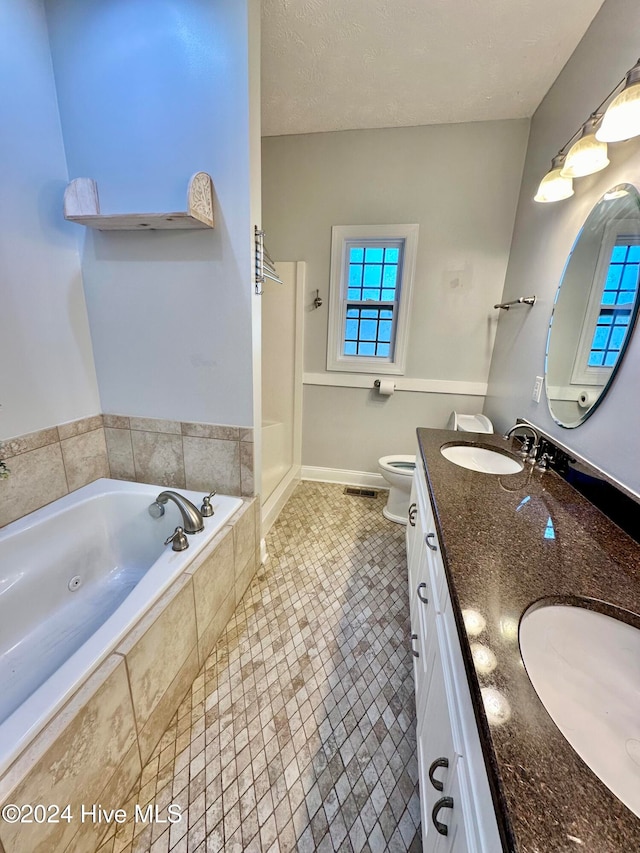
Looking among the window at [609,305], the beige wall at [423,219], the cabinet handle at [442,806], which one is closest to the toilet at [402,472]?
the beige wall at [423,219]

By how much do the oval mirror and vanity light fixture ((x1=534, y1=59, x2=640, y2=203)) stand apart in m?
0.15

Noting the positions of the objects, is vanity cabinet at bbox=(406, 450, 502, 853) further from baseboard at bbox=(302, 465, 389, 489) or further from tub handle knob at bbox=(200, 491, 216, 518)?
baseboard at bbox=(302, 465, 389, 489)

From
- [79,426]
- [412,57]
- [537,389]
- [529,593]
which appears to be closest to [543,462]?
[537,389]

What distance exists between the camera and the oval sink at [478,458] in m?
1.62

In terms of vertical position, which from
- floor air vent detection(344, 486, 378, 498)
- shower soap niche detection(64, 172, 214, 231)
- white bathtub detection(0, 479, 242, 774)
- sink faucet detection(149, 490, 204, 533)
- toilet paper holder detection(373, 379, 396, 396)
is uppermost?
shower soap niche detection(64, 172, 214, 231)

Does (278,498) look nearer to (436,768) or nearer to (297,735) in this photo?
(297,735)

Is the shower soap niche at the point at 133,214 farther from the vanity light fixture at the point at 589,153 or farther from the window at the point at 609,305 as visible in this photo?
the window at the point at 609,305

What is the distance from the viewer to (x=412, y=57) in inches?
69.6

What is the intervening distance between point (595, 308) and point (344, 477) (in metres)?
2.20

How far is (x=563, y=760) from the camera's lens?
17.4 inches

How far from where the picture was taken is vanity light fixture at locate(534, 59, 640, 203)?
97 centimetres

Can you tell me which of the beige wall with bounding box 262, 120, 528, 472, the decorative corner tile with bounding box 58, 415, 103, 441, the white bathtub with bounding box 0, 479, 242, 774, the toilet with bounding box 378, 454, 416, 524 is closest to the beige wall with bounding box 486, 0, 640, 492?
the beige wall with bounding box 262, 120, 528, 472

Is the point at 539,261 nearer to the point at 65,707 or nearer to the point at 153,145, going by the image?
the point at 153,145

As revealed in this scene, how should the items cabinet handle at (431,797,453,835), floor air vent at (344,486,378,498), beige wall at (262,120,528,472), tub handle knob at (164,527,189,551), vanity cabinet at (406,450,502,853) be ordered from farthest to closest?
1. floor air vent at (344,486,378,498)
2. beige wall at (262,120,528,472)
3. tub handle knob at (164,527,189,551)
4. cabinet handle at (431,797,453,835)
5. vanity cabinet at (406,450,502,853)
